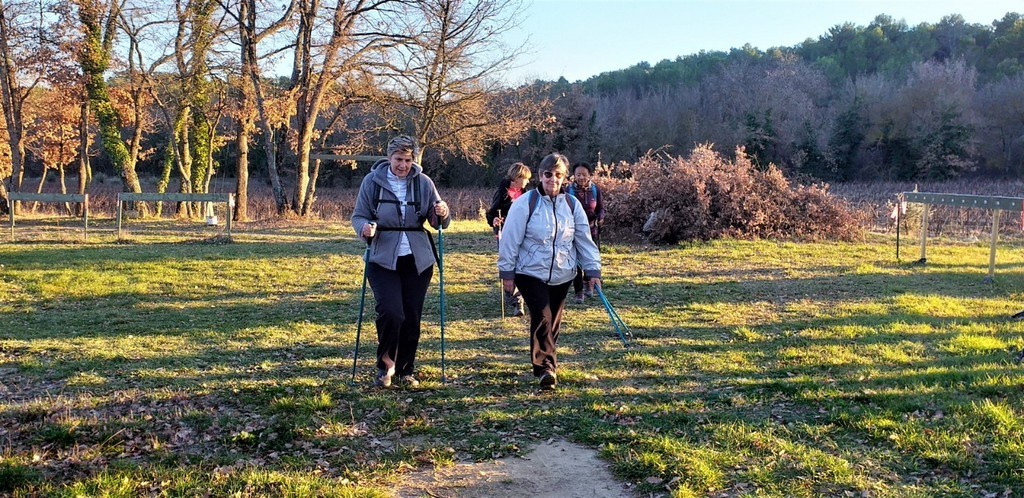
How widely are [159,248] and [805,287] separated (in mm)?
12431

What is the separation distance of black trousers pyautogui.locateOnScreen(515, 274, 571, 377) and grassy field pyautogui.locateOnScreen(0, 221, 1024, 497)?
0.91 ft

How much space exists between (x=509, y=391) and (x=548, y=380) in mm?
329

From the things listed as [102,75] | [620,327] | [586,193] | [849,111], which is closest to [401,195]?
[620,327]

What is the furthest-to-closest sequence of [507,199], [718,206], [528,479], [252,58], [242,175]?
[242,175] < [252,58] < [718,206] < [507,199] < [528,479]

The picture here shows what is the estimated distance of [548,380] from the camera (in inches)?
226

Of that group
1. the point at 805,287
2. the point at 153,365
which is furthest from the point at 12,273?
the point at 805,287

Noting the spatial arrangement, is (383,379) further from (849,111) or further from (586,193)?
(849,111)

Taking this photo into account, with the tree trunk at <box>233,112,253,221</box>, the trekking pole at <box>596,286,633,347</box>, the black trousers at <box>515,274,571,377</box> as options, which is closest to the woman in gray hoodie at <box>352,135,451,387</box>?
the black trousers at <box>515,274,571,377</box>

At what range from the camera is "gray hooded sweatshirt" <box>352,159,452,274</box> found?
5605 mm

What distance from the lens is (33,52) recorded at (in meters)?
23.1

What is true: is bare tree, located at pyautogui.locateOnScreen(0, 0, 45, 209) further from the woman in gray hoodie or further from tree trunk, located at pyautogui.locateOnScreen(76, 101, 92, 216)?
the woman in gray hoodie

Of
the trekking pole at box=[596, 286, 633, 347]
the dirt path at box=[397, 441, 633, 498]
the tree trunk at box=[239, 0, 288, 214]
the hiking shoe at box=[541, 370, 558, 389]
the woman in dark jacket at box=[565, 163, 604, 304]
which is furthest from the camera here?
the tree trunk at box=[239, 0, 288, 214]

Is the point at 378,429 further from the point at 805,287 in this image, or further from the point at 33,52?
the point at 33,52

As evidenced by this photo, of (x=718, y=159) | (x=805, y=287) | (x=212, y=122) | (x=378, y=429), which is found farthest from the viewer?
(x=212, y=122)
